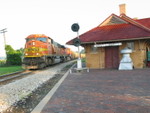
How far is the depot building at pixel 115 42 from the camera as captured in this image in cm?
1483

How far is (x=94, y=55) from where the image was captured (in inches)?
658

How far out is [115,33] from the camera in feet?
51.9

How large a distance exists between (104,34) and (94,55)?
2.39 m

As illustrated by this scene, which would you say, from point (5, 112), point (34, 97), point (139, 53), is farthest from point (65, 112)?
point (139, 53)

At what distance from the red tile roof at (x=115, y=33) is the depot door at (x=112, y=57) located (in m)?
1.48

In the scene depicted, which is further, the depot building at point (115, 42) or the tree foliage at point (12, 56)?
the tree foliage at point (12, 56)

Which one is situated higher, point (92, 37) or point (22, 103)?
point (92, 37)

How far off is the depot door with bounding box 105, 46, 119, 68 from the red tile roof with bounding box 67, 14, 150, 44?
1.48m

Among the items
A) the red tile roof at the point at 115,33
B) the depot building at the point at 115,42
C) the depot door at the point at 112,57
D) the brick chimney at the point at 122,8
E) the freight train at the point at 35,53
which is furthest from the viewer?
the brick chimney at the point at 122,8

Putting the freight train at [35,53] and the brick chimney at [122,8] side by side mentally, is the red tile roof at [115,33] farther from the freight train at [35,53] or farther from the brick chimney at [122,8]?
the brick chimney at [122,8]

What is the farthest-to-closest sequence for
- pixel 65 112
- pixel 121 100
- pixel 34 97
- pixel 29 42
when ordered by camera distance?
1. pixel 29 42
2. pixel 34 97
3. pixel 121 100
4. pixel 65 112

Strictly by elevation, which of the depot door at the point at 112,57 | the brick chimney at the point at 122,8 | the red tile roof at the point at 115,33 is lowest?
the depot door at the point at 112,57

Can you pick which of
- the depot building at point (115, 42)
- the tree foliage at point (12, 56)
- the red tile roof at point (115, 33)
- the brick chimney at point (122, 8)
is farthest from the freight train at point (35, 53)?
the tree foliage at point (12, 56)

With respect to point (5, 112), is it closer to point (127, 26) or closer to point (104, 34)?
point (104, 34)
